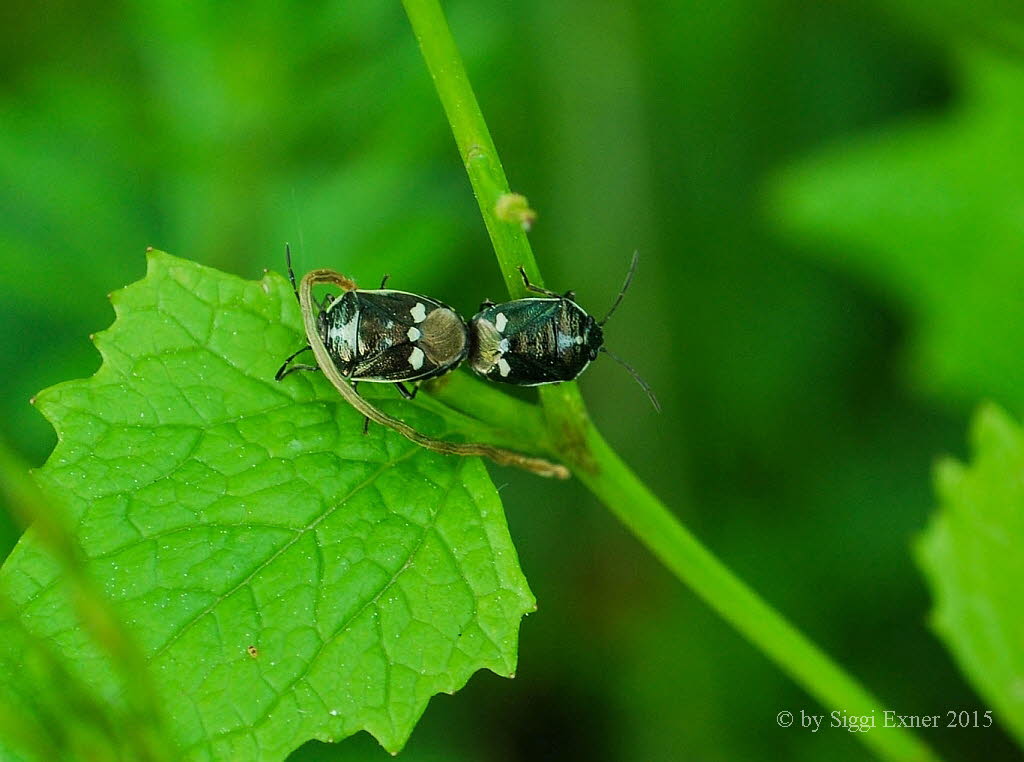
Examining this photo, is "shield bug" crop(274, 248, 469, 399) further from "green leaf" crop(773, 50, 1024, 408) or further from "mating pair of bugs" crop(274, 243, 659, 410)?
"green leaf" crop(773, 50, 1024, 408)

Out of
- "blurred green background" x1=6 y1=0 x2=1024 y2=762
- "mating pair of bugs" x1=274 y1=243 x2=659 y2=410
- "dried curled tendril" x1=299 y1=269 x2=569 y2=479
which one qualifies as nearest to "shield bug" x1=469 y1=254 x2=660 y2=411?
"mating pair of bugs" x1=274 y1=243 x2=659 y2=410

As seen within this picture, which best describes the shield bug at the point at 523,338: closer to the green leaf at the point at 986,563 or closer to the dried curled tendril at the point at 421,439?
the dried curled tendril at the point at 421,439

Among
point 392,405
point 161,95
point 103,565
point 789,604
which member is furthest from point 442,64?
point 789,604

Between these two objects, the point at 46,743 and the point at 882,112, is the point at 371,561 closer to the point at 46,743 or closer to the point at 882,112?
the point at 46,743

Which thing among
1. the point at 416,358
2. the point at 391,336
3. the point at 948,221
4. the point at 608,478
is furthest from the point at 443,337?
the point at 948,221

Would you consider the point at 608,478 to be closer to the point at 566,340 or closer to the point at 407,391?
the point at 407,391

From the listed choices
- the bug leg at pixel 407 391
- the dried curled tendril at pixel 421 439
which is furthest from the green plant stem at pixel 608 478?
the bug leg at pixel 407 391
